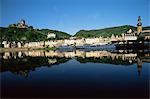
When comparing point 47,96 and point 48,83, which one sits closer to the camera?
point 47,96

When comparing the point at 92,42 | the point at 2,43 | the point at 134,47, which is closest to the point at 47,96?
the point at 134,47

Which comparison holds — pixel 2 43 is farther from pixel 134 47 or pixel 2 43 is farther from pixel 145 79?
pixel 145 79

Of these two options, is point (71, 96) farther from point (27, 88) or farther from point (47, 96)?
point (27, 88)

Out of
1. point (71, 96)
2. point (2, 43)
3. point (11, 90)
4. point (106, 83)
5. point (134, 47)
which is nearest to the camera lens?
point (71, 96)

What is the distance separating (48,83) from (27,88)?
90.2 inches

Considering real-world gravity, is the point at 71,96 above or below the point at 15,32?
below

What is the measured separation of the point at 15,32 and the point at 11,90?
183233mm

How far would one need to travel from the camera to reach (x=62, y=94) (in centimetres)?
1545

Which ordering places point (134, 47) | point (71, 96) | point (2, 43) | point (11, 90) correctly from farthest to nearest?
point (2, 43), point (134, 47), point (11, 90), point (71, 96)

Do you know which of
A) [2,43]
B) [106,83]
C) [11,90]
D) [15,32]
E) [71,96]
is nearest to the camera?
[71,96]

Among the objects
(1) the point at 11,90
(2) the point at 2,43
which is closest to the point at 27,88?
(1) the point at 11,90

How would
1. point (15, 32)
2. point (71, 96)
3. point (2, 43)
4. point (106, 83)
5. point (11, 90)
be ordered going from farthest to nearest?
point (15, 32) → point (2, 43) → point (106, 83) → point (11, 90) → point (71, 96)

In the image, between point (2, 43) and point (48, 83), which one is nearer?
point (48, 83)

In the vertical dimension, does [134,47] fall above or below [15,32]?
below
